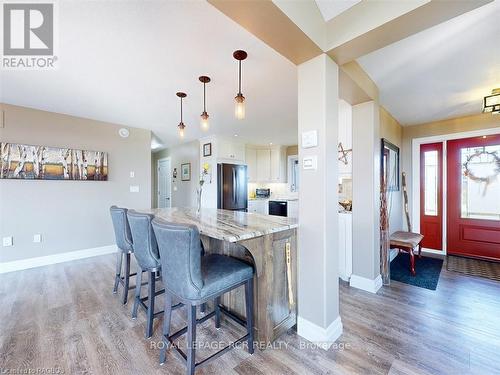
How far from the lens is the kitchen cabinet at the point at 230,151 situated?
507 centimetres

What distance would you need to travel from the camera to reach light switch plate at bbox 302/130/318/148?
1691 mm

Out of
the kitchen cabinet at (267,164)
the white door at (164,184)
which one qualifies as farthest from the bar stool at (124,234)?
the white door at (164,184)

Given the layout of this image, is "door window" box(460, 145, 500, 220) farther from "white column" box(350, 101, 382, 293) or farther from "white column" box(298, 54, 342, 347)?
"white column" box(298, 54, 342, 347)

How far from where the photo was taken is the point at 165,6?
57.5 inches

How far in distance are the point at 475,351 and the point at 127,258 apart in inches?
121

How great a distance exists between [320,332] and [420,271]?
7.77 feet

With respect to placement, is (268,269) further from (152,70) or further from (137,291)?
(152,70)

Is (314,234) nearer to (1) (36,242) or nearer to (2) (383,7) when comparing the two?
(2) (383,7)

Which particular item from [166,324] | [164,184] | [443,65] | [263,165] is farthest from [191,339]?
[164,184]

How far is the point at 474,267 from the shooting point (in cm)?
325

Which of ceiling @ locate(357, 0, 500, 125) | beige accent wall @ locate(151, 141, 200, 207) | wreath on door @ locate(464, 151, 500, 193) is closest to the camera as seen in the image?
ceiling @ locate(357, 0, 500, 125)

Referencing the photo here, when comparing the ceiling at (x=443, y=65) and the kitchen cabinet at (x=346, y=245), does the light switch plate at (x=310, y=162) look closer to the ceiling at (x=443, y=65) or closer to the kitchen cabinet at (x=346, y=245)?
the ceiling at (x=443, y=65)

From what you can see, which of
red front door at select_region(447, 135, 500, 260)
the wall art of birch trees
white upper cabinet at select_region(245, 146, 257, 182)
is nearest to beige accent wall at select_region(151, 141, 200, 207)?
white upper cabinet at select_region(245, 146, 257, 182)

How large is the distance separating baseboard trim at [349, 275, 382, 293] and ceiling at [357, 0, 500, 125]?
228 cm
